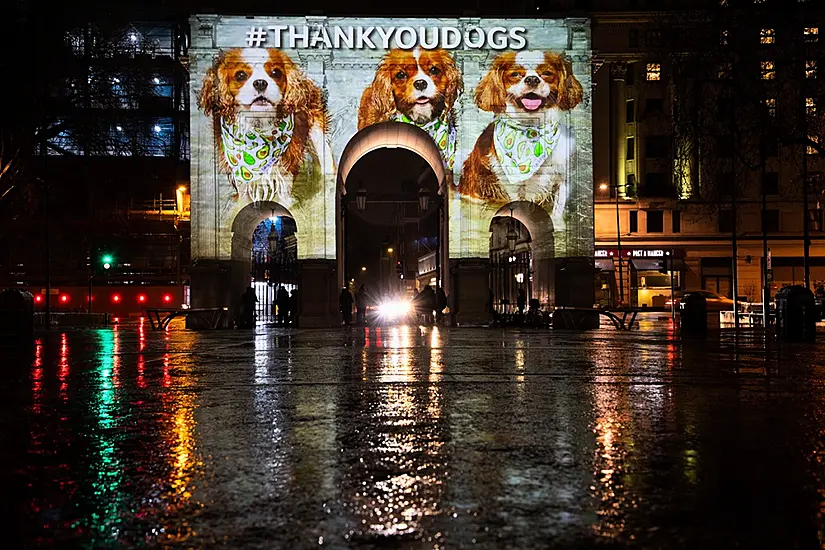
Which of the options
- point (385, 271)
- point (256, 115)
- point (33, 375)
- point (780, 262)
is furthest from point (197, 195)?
point (385, 271)

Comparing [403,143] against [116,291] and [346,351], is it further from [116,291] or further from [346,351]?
[116,291]

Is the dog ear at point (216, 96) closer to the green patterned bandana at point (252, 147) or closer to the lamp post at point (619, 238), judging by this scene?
the green patterned bandana at point (252, 147)

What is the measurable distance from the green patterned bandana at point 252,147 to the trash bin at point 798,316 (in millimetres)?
19722

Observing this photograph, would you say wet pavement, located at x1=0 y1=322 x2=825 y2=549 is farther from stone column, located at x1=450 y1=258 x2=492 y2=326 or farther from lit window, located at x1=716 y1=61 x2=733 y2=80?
stone column, located at x1=450 y1=258 x2=492 y2=326

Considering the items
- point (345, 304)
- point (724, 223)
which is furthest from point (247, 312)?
point (724, 223)

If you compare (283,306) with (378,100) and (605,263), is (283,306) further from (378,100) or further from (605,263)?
(605,263)

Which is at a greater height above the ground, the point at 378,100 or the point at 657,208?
the point at 378,100

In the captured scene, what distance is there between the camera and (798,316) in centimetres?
1920

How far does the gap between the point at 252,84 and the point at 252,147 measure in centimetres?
237

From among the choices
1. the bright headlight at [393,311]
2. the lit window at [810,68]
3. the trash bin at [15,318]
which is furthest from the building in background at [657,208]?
the trash bin at [15,318]

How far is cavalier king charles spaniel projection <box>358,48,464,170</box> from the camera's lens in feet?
108

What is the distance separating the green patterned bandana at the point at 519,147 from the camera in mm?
33656

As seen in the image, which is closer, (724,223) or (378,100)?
(378,100)

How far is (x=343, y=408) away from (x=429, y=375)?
320cm
